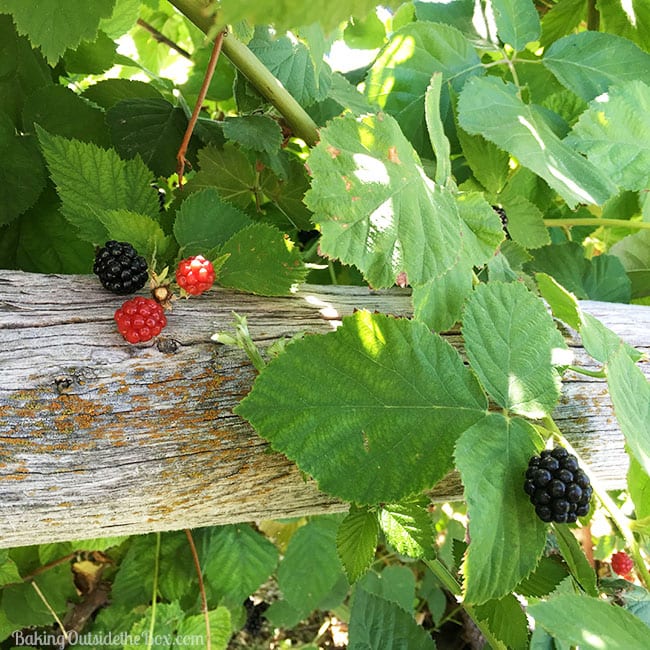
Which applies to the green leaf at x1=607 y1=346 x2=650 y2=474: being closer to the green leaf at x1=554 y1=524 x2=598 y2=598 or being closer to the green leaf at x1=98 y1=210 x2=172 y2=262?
the green leaf at x1=554 y1=524 x2=598 y2=598

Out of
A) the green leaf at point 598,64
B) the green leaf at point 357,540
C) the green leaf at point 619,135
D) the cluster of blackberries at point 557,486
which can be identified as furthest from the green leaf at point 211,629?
the green leaf at point 598,64

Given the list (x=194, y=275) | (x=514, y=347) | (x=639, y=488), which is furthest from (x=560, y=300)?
(x=194, y=275)

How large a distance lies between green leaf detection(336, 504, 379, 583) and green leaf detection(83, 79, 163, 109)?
797mm

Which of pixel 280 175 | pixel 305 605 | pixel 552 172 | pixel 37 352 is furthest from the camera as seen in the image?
pixel 305 605

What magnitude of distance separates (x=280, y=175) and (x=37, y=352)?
53cm

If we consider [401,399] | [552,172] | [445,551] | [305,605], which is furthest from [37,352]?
[445,551]

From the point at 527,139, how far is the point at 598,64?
0.30m

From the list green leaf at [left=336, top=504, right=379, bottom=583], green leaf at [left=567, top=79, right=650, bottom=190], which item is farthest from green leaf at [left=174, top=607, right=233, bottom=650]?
green leaf at [left=567, top=79, right=650, bottom=190]

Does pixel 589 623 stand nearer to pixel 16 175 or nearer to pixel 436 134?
pixel 436 134

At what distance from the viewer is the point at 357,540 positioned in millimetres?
790

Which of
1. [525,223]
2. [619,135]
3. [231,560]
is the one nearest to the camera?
[619,135]

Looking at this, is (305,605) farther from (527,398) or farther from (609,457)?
(527,398)

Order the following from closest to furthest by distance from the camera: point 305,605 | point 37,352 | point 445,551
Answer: point 37,352 < point 305,605 < point 445,551

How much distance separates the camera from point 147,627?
1.32m
